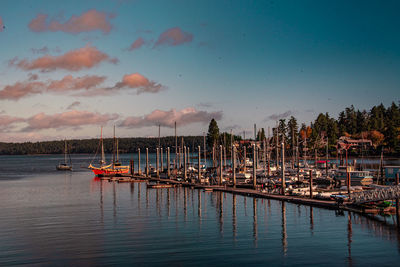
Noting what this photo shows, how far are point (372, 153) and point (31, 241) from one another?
18952 cm

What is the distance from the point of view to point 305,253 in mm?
33094

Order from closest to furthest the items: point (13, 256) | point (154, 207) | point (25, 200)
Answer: point (13, 256) < point (154, 207) < point (25, 200)

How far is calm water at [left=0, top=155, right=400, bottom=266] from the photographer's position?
31797 mm

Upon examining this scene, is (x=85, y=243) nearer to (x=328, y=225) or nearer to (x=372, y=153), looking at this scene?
(x=328, y=225)

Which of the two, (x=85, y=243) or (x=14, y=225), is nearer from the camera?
(x=85, y=243)

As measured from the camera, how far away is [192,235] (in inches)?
1563

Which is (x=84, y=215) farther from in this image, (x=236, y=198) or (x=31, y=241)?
(x=236, y=198)

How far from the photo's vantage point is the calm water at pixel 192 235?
3180 cm

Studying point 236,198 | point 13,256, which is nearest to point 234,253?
point 13,256

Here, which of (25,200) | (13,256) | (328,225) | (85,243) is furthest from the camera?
(25,200)

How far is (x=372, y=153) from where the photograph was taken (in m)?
198

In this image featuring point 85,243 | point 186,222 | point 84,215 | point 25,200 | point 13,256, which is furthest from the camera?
point 25,200

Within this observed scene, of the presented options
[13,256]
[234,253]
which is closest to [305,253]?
[234,253]

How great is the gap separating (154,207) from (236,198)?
46.4ft
